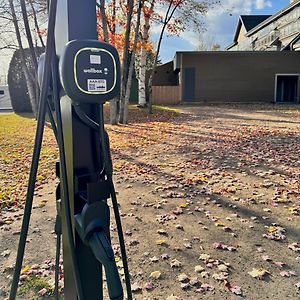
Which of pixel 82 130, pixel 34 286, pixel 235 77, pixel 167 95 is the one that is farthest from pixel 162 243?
pixel 235 77

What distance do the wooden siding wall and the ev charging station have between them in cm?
1964

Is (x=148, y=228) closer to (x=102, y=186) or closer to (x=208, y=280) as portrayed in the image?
(x=208, y=280)

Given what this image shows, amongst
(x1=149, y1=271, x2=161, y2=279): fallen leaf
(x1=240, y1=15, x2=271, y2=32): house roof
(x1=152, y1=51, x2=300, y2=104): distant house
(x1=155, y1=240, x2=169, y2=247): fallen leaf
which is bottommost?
(x1=149, y1=271, x2=161, y2=279): fallen leaf

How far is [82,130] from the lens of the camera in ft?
3.26

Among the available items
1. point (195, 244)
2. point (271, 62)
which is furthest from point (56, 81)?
point (271, 62)

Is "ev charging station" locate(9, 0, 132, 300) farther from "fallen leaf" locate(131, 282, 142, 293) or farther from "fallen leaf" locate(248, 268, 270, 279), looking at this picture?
"fallen leaf" locate(248, 268, 270, 279)

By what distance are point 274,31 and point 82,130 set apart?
25.6 meters

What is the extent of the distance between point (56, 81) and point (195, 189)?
3277 mm

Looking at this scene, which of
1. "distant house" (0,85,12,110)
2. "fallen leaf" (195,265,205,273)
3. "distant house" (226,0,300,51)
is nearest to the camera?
"fallen leaf" (195,265,205,273)

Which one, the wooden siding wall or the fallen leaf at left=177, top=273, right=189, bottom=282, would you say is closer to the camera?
the fallen leaf at left=177, top=273, right=189, bottom=282

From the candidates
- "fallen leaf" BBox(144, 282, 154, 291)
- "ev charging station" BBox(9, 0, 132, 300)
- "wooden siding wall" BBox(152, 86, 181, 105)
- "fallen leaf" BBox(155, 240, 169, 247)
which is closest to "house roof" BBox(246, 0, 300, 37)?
"wooden siding wall" BBox(152, 86, 181, 105)

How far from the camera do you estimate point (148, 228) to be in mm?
3010

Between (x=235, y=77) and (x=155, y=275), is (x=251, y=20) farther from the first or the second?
(x=155, y=275)

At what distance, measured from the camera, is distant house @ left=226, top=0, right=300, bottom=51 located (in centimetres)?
2062
